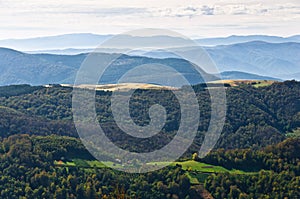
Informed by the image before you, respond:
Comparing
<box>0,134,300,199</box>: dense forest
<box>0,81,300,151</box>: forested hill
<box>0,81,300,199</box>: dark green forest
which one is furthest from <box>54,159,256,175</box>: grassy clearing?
<box>0,81,300,151</box>: forested hill

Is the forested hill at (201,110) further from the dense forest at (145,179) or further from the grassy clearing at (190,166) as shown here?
the dense forest at (145,179)

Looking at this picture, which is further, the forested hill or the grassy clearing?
the forested hill

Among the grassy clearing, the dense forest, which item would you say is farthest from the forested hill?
the dense forest

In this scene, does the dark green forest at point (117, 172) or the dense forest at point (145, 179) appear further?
the dark green forest at point (117, 172)

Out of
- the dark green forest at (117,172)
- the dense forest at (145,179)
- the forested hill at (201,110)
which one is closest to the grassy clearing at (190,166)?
the dark green forest at (117,172)

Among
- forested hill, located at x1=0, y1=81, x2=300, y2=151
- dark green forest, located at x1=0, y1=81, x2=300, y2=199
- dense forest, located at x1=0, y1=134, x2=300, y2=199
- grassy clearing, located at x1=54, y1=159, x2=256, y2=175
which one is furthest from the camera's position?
forested hill, located at x1=0, y1=81, x2=300, y2=151

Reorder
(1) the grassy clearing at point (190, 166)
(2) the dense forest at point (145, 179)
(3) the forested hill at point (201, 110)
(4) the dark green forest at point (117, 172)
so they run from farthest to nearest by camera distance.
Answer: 1. (3) the forested hill at point (201, 110)
2. (1) the grassy clearing at point (190, 166)
3. (4) the dark green forest at point (117, 172)
4. (2) the dense forest at point (145, 179)

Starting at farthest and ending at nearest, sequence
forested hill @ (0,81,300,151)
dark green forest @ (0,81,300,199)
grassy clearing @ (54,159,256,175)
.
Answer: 1. forested hill @ (0,81,300,151)
2. grassy clearing @ (54,159,256,175)
3. dark green forest @ (0,81,300,199)

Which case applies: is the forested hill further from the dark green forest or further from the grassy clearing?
the grassy clearing

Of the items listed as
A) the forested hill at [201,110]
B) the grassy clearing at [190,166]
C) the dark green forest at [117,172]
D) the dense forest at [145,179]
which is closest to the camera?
the dense forest at [145,179]
